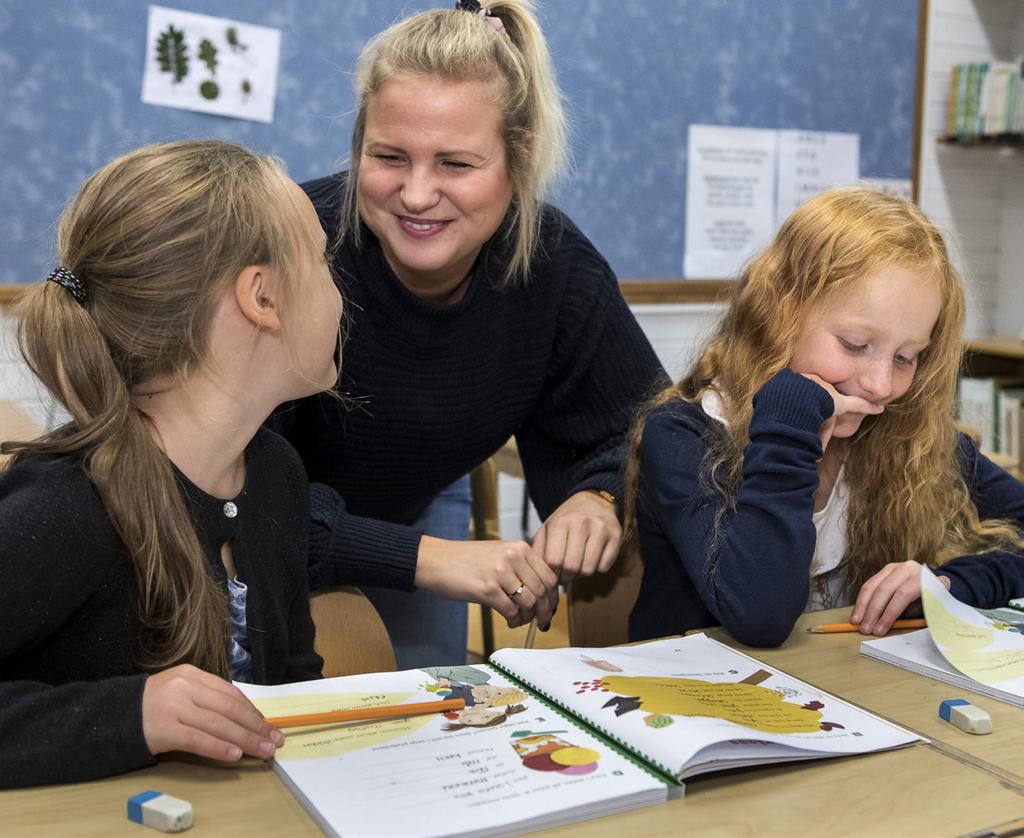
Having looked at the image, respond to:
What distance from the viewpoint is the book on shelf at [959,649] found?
1.08 meters

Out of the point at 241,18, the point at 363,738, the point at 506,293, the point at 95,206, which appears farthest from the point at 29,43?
the point at 363,738

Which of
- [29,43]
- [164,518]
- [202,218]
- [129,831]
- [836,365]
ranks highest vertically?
[29,43]

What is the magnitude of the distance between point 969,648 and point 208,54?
250 centimetres

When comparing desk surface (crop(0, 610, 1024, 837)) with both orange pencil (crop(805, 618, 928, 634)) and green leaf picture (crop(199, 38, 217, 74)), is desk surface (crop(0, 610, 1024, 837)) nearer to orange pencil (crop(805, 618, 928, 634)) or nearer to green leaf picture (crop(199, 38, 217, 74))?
orange pencil (crop(805, 618, 928, 634))

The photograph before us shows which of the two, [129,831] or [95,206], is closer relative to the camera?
[129,831]

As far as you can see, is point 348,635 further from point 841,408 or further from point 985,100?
point 985,100

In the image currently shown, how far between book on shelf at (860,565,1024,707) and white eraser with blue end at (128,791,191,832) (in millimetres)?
725

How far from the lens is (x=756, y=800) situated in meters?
0.82

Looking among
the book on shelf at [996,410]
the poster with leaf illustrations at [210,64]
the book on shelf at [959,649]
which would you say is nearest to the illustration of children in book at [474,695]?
the book on shelf at [959,649]

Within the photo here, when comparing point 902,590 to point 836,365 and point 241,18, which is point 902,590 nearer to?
point 836,365

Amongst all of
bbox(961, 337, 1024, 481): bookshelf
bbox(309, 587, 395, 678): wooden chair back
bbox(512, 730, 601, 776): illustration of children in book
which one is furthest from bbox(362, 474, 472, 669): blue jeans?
bbox(961, 337, 1024, 481): bookshelf

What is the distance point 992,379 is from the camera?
416 centimetres

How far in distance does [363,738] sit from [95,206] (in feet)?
1.84

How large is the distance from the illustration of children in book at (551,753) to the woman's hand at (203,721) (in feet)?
0.61
